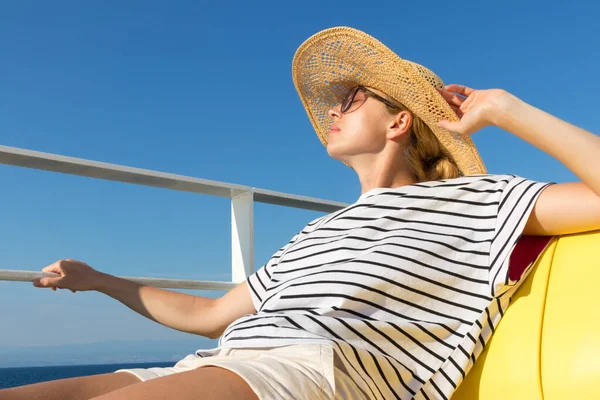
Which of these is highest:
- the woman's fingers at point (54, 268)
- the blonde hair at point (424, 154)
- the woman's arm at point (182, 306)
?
the blonde hair at point (424, 154)

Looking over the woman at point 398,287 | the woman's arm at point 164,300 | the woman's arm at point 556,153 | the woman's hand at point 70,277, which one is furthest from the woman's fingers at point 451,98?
the woman's hand at point 70,277

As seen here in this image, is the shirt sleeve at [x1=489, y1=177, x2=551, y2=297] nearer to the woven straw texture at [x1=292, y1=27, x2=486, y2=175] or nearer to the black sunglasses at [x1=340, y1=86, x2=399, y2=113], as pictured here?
the woven straw texture at [x1=292, y1=27, x2=486, y2=175]

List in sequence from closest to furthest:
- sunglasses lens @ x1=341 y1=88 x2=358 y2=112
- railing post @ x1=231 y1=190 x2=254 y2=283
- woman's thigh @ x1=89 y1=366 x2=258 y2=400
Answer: woman's thigh @ x1=89 y1=366 x2=258 y2=400 → sunglasses lens @ x1=341 y1=88 x2=358 y2=112 → railing post @ x1=231 y1=190 x2=254 y2=283

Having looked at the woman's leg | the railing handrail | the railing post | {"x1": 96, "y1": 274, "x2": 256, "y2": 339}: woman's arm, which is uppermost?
the railing handrail

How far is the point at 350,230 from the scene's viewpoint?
4.83 feet

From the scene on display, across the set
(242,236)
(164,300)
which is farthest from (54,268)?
(242,236)

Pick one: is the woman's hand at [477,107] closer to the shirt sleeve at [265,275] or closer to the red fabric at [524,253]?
the red fabric at [524,253]

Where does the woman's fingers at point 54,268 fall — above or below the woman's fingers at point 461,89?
below

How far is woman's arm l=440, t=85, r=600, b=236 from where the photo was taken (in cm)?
119

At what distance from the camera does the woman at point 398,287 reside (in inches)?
44.3

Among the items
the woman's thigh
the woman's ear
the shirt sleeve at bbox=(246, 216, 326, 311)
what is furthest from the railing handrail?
the woman's thigh

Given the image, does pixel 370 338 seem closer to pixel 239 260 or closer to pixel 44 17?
pixel 239 260

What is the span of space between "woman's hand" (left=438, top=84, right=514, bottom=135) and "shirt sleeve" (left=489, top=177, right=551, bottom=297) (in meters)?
0.16

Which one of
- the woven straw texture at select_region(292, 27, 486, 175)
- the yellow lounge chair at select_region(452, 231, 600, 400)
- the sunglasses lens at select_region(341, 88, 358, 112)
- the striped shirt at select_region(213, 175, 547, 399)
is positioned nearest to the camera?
the yellow lounge chair at select_region(452, 231, 600, 400)
